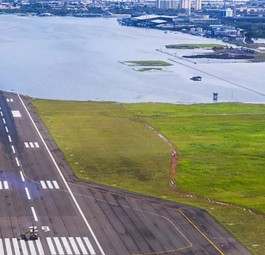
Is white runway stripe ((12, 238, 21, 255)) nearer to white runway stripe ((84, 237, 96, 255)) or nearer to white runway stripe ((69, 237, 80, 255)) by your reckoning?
white runway stripe ((69, 237, 80, 255))

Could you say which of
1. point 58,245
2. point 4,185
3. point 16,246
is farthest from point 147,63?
point 16,246

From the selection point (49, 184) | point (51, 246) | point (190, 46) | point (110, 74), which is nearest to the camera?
point (51, 246)

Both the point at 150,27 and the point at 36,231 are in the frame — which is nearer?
the point at 36,231

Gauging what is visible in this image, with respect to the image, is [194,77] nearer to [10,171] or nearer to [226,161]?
[226,161]

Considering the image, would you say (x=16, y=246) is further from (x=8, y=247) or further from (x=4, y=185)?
(x=4, y=185)

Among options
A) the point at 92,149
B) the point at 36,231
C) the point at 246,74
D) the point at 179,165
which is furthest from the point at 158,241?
the point at 246,74
